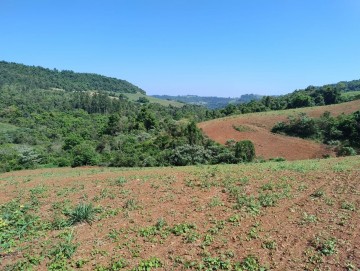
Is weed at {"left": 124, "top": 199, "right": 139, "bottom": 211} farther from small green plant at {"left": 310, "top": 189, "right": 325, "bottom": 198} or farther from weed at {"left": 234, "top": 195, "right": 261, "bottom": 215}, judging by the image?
small green plant at {"left": 310, "top": 189, "right": 325, "bottom": 198}

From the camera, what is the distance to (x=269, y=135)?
1523 inches

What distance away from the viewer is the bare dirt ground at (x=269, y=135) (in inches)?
1291

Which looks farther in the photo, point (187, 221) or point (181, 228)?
point (187, 221)

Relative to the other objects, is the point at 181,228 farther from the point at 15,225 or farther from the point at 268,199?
the point at 15,225

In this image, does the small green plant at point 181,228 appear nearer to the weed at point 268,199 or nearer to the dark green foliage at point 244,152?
the weed at point 268,199

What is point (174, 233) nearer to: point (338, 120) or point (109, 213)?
point (109, 213)

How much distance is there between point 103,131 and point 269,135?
120ft

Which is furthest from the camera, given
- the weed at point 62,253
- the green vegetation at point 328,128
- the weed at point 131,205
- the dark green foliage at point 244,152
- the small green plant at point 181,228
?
the green vegetation at point 328,128

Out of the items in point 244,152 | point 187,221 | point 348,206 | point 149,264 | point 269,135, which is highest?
point 348,206

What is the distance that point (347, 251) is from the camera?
6.94 m

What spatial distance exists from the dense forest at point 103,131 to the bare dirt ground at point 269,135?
4885 mm

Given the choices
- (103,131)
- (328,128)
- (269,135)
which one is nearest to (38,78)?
(103,131)

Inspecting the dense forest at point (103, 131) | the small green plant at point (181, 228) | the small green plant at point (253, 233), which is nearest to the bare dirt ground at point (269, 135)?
the dense forest at point (103, 131)

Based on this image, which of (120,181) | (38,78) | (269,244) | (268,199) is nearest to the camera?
(269,244)
